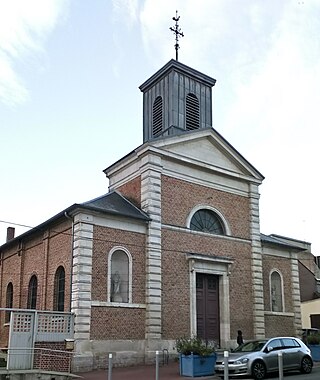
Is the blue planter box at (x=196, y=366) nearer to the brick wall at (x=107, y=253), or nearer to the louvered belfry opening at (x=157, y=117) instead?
the brick wall at (x=107, y=253)

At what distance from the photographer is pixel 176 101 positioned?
87.9 feet

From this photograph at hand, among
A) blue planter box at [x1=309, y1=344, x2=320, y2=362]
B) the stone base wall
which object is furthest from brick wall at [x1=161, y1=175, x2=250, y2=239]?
blue planter box at [x1=309, y1=344, x2=320, y2=362]

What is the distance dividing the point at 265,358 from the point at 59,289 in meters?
9.30

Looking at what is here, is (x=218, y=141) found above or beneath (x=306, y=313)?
above

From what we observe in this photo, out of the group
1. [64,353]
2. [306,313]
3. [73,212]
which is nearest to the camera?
[64,353]

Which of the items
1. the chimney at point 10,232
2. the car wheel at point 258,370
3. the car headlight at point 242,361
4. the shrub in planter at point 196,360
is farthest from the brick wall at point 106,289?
the chimney at point 10,232

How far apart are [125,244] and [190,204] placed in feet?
13.7

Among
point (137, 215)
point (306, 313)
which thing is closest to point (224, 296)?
point (137, 215)

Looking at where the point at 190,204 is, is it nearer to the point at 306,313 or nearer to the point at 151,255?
the point at 151,255

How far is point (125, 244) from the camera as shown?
2117 centimetres

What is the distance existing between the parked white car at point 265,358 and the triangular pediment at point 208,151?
378 inches

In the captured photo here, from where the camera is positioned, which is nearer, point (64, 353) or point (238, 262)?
point (64, 353)

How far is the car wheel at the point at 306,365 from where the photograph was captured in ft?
57.3

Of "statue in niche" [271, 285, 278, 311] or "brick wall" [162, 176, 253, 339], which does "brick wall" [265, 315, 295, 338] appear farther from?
"brick wall" [162, 176, 253, 339]
